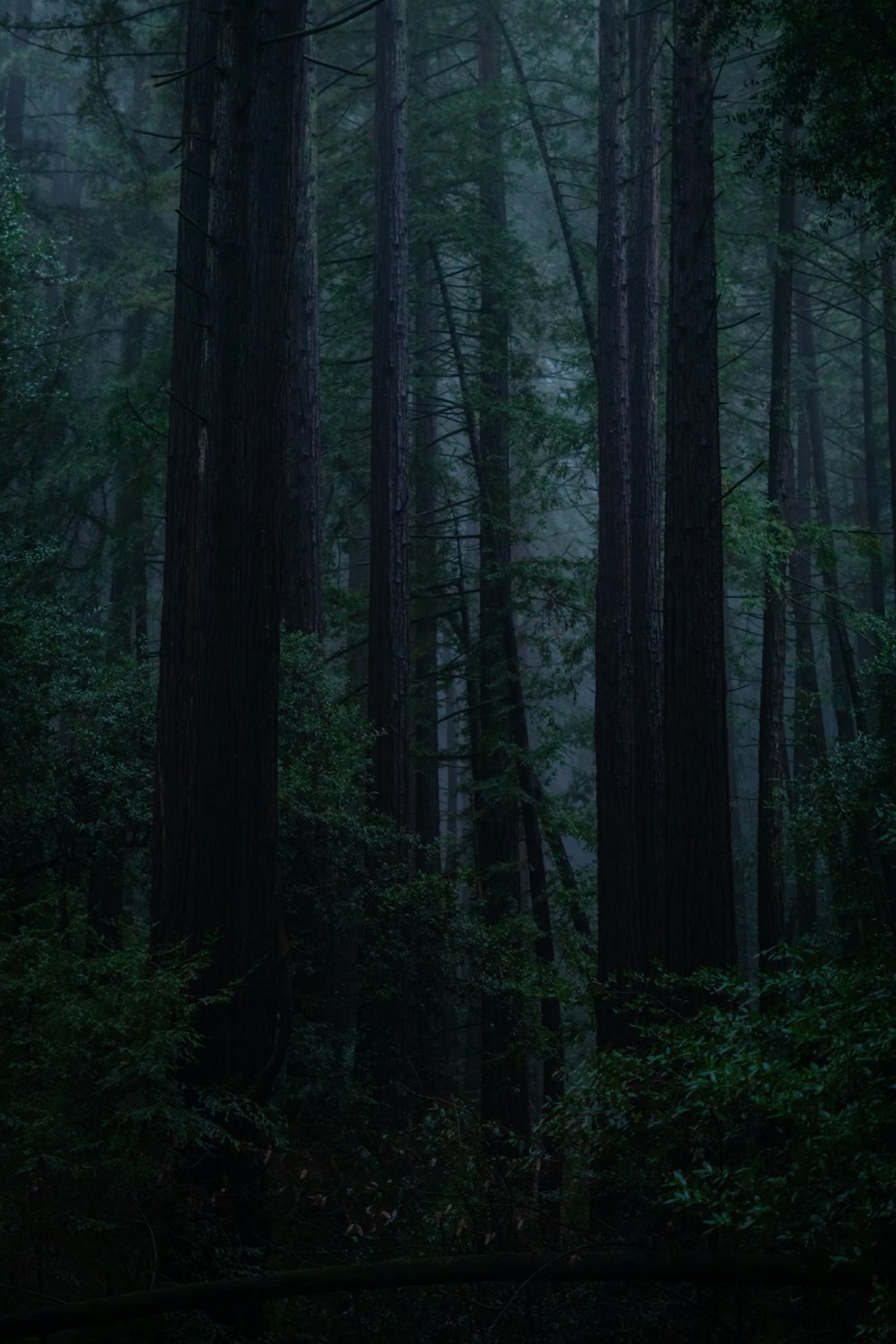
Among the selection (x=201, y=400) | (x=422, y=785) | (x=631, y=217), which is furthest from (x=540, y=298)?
(x=201, y=400)

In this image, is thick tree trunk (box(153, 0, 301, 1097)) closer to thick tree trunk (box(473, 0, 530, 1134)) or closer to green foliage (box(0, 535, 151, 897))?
green foliage (box(0, 535, 151, 897))

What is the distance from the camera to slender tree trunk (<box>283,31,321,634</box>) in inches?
600

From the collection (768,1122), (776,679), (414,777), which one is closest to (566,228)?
(776,679)

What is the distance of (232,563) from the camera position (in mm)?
8922

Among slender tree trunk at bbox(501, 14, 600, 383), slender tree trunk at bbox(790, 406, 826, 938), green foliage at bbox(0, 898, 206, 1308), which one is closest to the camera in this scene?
green foliage at bbox(0, 898, 206, 1308)

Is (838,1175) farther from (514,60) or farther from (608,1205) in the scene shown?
(514,60)

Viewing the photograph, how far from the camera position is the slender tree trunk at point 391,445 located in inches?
607

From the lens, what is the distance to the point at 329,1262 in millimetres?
7898

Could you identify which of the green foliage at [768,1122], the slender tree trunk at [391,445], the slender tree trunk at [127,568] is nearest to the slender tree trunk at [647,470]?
the slender tree trunk at [391,445]

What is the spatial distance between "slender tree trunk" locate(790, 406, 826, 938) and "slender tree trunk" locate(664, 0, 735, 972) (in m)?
4.59

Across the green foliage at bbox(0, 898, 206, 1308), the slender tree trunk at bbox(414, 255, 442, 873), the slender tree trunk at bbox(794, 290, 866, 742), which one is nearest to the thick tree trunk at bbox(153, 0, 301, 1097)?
the green foliage at bbox(0, 898, 206, 1308)

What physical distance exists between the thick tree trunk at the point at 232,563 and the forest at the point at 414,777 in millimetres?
32

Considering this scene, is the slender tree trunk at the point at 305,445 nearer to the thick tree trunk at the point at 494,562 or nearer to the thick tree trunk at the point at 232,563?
the thick tree trunk at the point at 494,562

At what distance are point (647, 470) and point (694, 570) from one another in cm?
536
